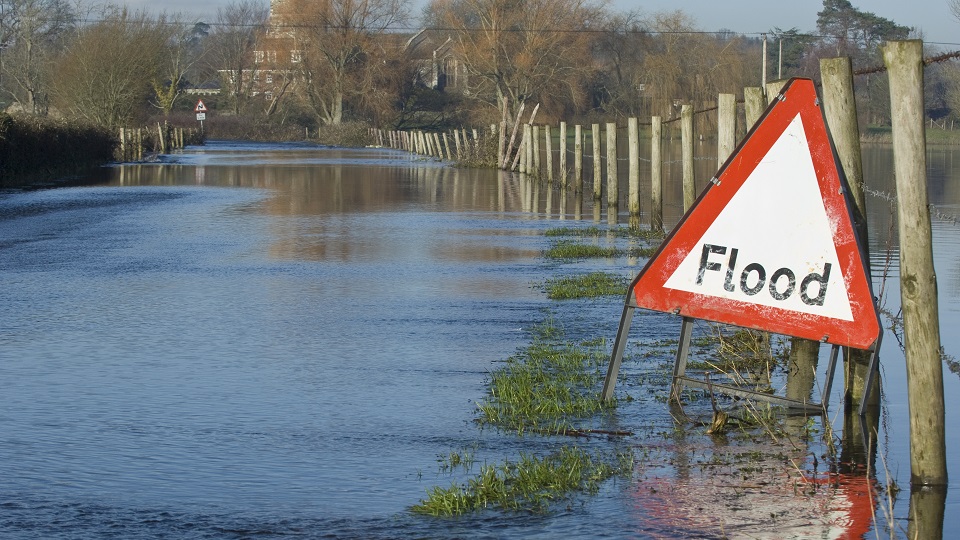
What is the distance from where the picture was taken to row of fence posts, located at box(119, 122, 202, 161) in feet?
184

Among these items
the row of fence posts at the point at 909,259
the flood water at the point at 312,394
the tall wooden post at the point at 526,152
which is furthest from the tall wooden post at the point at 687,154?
the tall wooden post at the point at 526,152

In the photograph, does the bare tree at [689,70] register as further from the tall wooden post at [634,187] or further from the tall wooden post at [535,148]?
the tall wooden post at [634,187]

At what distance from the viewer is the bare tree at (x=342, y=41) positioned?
100 m

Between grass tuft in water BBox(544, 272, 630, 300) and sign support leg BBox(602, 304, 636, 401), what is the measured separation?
5.32 metres

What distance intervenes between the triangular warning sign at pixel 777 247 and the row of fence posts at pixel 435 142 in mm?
42848

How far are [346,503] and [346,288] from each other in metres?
8.14

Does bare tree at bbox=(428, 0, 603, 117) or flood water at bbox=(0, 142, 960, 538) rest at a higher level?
bare tree at bbox=(428, 0, 603, 117)

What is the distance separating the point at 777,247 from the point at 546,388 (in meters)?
2.07

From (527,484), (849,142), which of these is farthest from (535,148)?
(527,484)

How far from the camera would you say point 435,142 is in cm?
6856

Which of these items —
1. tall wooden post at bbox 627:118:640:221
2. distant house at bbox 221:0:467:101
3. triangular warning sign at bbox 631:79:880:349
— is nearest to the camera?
triangular warning sign at bbox 631:79:880:349

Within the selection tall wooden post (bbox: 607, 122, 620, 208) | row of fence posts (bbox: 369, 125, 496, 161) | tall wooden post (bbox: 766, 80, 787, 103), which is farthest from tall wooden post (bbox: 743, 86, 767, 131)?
row of fence posts (bbox: 369, 125, 496, 161)

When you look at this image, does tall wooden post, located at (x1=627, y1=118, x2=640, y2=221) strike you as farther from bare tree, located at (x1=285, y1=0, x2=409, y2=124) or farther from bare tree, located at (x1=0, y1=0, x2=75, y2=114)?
bare tree, located at (x1=285, y1=0, x2=409, y2=124)

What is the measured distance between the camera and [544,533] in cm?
561
